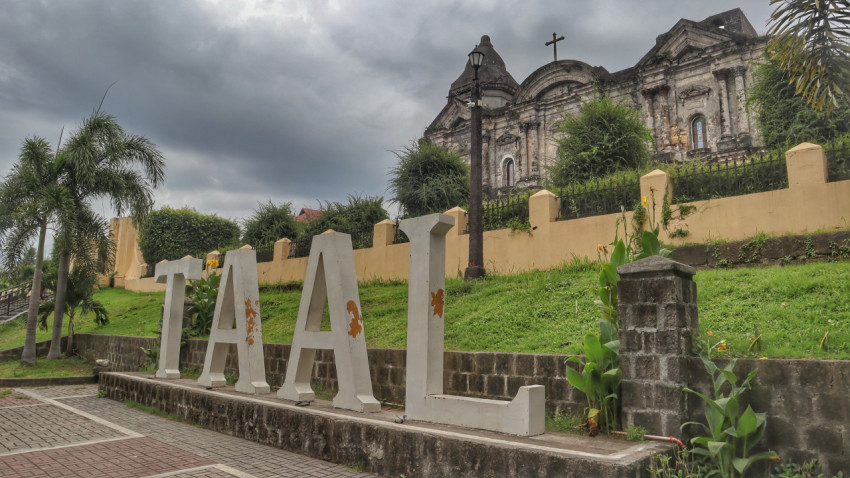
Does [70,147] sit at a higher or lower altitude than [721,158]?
lower

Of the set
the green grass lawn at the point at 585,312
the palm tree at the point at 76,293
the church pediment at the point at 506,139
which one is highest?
the church pediment at the point at 506,139

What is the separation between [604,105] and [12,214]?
17.2 metres

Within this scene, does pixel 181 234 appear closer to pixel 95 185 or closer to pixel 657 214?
pixel 95 185

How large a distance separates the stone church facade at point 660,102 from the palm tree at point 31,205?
14.9 meters

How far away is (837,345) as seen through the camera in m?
4.94

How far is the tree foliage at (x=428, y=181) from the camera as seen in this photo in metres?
20.3

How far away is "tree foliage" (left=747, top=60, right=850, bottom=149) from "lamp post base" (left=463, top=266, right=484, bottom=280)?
28.1 ft

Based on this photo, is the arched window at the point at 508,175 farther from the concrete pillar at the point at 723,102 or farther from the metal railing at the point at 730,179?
the metal railing at the point at 730,179

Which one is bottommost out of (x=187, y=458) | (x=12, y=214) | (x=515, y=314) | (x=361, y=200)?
(x=187, y=458)

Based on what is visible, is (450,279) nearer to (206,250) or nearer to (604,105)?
(604,105)

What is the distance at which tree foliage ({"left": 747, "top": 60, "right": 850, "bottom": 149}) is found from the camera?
1457cm

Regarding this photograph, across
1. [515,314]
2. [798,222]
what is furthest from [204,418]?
[798,222]

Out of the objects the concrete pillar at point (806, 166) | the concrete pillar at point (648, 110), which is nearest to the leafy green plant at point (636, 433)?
the concrete pillar at point (806, 166)

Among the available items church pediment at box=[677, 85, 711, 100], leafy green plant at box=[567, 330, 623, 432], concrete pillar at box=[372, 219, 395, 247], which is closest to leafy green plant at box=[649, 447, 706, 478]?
leafy green plant at box=[567, 330, 623, 432]
